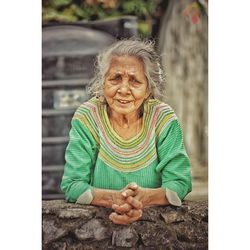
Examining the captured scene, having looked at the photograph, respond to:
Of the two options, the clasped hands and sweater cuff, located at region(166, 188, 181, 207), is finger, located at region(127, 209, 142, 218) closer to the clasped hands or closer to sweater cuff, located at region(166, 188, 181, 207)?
the clasped hands

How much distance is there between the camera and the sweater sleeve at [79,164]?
2727 millimetres

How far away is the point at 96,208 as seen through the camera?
2.72 metres

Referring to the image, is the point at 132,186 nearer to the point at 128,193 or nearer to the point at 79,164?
the point at 128,193

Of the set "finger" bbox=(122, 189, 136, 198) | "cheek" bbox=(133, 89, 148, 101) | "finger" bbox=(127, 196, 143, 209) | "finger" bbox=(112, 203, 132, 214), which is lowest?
"finger" bbox=(112, 203, 132, 214)

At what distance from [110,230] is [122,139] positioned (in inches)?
18.4

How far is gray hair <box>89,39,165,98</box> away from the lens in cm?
276

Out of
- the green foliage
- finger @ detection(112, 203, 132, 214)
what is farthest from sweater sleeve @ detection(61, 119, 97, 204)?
the green foliage

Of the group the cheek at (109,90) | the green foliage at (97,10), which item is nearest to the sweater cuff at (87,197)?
the cheek at (109,90)

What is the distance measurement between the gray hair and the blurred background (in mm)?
34

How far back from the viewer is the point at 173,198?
8.96 ft

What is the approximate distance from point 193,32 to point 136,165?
0.75 meters

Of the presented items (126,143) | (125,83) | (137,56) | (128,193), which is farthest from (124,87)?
(128,193)
